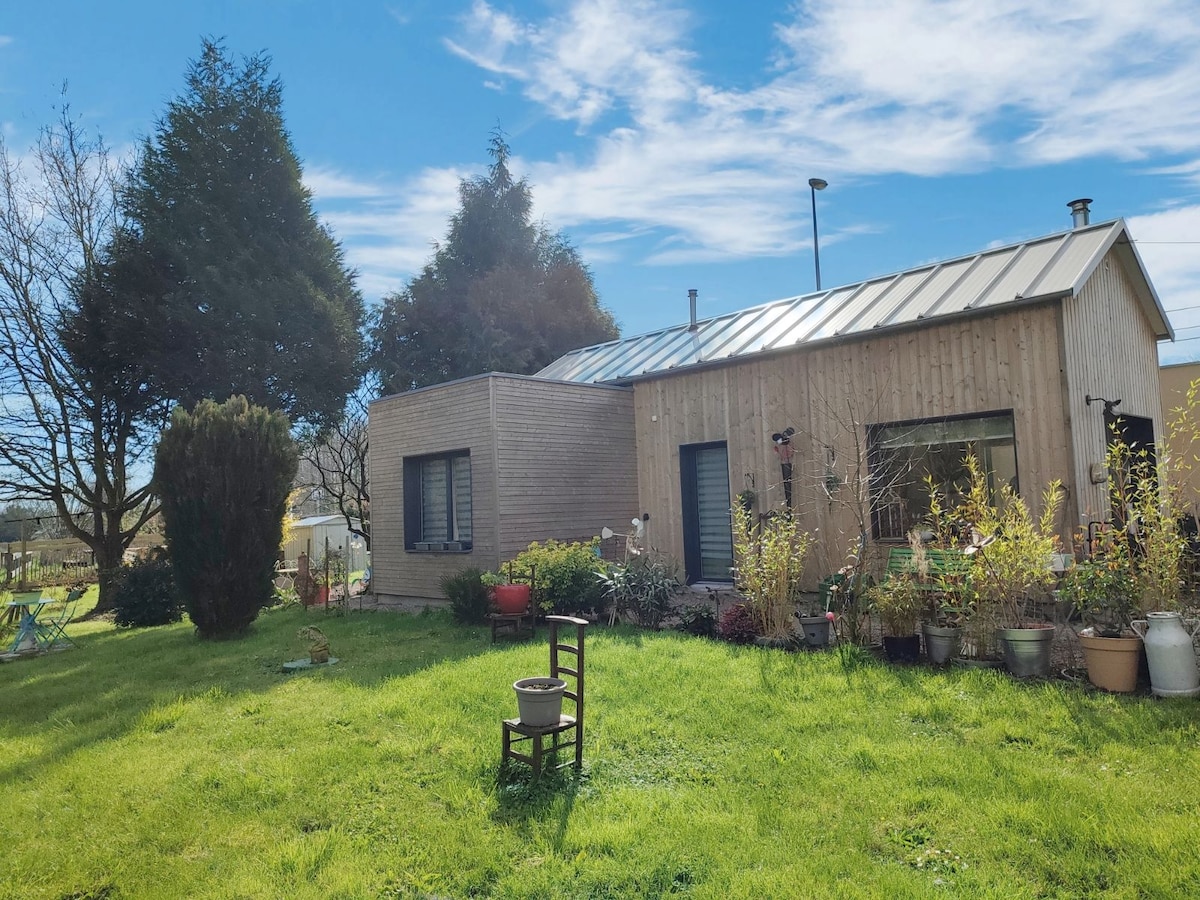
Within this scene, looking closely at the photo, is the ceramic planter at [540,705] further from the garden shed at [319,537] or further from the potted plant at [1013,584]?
the garden shed at [319,537]

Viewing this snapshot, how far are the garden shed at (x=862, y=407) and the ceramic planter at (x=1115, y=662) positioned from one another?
7.64 feet

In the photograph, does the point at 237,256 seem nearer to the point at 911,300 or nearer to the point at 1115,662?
the point at 911,300

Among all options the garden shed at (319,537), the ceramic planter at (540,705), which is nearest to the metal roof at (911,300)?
the ceramic planter at (540,705)

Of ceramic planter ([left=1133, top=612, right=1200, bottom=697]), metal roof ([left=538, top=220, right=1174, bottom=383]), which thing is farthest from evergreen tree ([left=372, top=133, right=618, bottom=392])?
ceramic planter ([left=1133, top=612, right=1200, bottom=697])

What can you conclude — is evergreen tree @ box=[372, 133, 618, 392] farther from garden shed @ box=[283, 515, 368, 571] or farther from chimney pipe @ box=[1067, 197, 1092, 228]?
chimney pipe @ box=[1067, 197, 1092, 228]

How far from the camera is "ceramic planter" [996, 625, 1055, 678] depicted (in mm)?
5273

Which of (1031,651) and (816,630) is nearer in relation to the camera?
(1031,651)

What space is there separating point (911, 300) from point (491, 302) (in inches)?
660

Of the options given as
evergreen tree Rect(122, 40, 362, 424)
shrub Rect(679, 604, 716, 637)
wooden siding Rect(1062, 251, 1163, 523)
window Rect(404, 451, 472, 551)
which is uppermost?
evergreen tree Rect(122, 40, 362, 424)

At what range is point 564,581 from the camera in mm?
8727

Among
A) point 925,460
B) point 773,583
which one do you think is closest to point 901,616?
point 773,583

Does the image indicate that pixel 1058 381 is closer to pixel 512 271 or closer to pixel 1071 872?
pixel 1071 872

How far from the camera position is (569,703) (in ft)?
17.9

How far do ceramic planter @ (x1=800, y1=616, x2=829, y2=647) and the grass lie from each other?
1.63 ft
